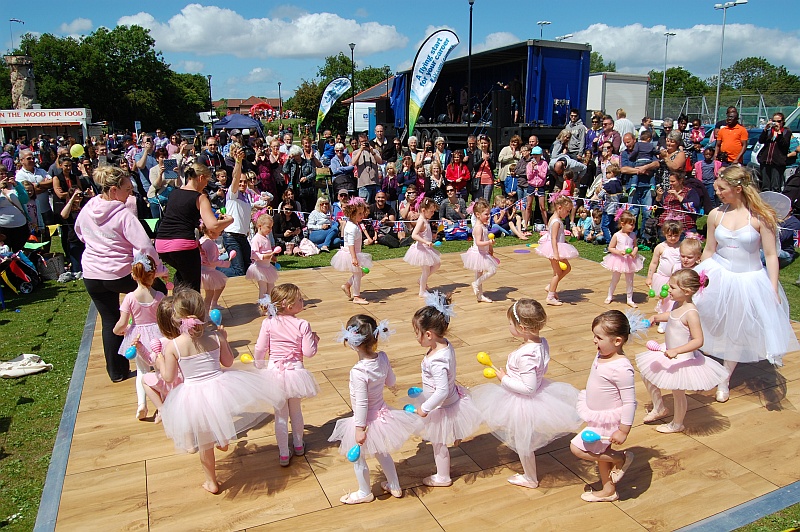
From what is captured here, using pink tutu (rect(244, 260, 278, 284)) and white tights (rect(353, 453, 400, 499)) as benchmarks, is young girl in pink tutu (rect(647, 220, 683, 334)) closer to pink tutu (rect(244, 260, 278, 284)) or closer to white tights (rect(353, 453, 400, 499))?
white tights (rect(353, 453, 400, 499))

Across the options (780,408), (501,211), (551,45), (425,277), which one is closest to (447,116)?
(551,45)

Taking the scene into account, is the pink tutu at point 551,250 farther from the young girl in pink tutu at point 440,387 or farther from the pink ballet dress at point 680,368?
the young girl in pink tutu at point 440,387

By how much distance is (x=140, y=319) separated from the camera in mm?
5031

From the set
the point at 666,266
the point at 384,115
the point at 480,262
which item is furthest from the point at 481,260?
the point at 384,115

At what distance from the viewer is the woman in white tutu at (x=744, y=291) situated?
16.4 ft

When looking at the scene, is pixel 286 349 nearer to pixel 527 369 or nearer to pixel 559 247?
pixel 527 369

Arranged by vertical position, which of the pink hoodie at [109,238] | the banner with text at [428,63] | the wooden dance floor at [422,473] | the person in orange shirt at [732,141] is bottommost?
the wooden dance floor at [422,473]

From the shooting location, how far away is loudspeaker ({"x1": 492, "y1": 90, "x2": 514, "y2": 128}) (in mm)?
18719

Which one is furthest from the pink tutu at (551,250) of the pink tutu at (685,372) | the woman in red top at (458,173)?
the woman in red top at (458,173)

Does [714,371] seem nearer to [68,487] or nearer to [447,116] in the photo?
[68,487]

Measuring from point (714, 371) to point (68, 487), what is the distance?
4.85 m

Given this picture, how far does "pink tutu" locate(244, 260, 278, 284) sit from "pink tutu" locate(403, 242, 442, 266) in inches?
77.1

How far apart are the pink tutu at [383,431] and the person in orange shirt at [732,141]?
11964mm

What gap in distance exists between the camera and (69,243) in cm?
1013
